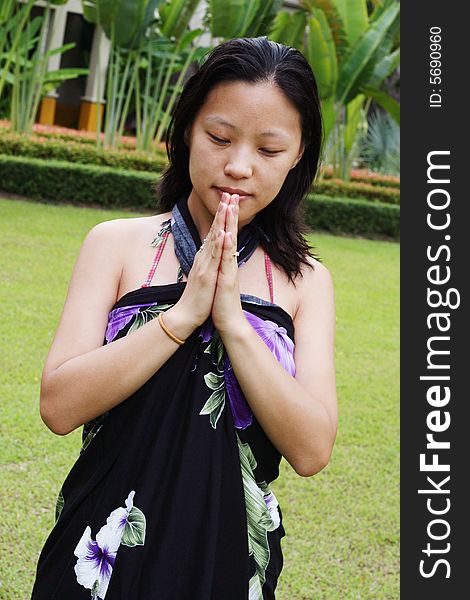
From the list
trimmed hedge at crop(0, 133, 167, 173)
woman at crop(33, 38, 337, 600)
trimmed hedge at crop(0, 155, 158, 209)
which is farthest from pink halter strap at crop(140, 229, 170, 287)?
trimmed hedge at crop(0, 133, 167, 173)

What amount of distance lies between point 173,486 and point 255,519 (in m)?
0.21

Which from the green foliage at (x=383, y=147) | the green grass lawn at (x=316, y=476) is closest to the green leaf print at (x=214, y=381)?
the green grass lawn at (x=316, y=476)

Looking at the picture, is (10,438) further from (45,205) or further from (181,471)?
(45,205)

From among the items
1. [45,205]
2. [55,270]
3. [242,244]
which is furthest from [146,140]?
[242,244]

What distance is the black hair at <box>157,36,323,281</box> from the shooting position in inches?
73.2

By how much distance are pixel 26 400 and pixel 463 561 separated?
268 centimetres

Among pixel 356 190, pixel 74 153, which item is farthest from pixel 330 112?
pixel 74 153

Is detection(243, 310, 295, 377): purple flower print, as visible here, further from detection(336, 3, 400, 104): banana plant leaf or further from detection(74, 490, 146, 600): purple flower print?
detection(336, 3, 400, 104): banana plant leaf

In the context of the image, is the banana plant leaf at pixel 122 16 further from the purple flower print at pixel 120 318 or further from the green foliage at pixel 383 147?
the purple flower print at pixel 120 318

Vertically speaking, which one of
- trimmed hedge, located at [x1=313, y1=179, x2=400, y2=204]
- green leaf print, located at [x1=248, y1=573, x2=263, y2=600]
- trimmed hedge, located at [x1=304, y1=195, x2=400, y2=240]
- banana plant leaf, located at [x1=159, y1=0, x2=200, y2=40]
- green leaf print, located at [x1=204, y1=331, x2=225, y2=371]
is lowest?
green leaf print, located at [x1=248, y1=573, x2=263, y2=600]

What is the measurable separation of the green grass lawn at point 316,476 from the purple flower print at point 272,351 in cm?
192

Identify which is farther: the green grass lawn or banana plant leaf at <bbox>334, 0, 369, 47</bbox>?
banana plant leaf at <bbox>334, 0, 369, 47</bbox>

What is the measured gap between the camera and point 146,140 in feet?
46.6

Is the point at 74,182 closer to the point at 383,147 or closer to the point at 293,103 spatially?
the point at 383,147
